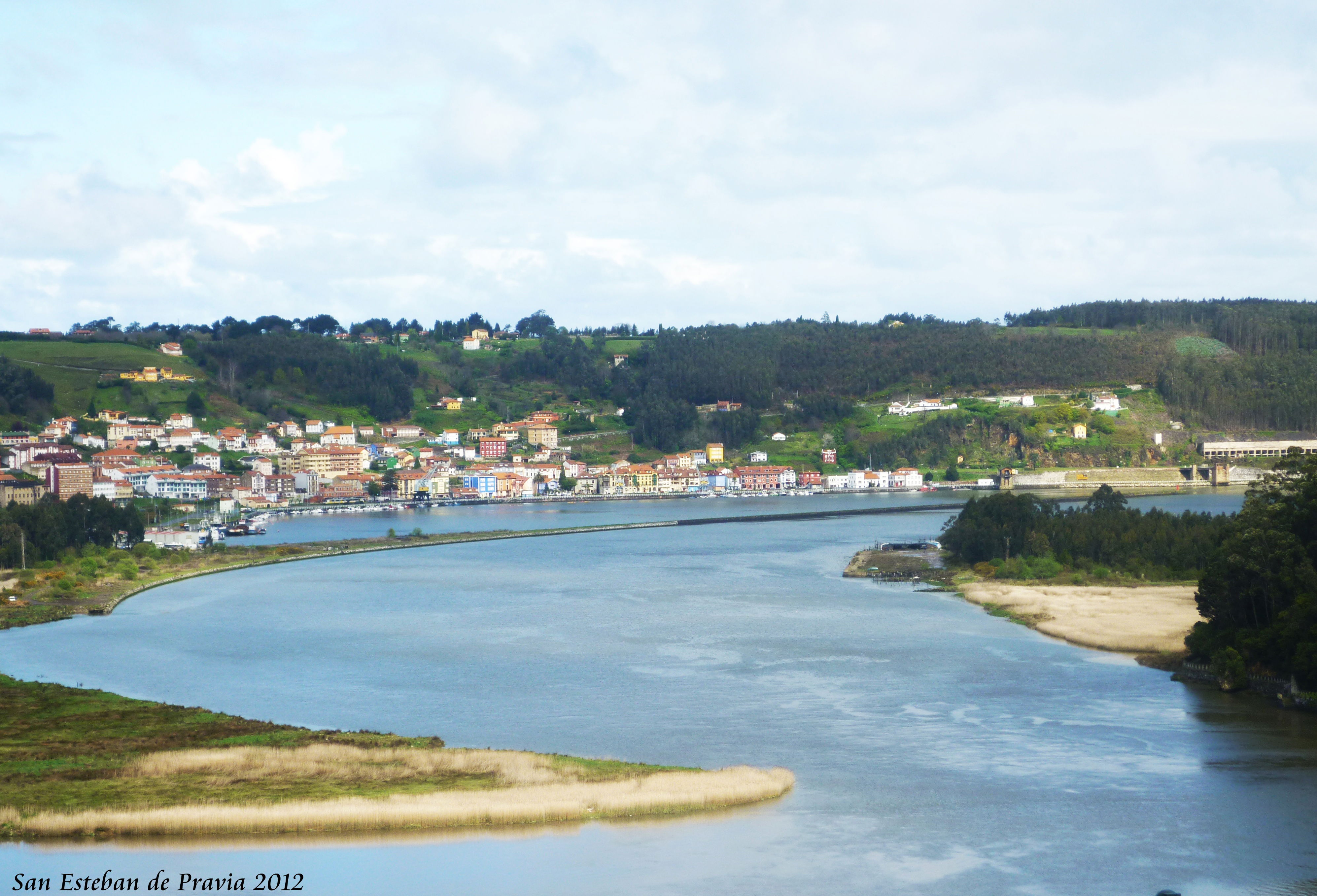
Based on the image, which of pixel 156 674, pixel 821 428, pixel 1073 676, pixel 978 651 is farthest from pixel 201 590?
pixel 821 428

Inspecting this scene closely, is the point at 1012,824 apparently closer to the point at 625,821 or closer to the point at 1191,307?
the point at 625,821

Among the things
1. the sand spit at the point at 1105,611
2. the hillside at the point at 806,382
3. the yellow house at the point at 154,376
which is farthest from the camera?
the yellow house at the point at 154,376

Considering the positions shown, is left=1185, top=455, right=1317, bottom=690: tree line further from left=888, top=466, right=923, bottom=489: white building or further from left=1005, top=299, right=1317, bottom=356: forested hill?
left=1005, top=299, right=1317, bottom=356: forested hill

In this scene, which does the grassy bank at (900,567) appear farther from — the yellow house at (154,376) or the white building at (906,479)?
the yellow house at (154,376)

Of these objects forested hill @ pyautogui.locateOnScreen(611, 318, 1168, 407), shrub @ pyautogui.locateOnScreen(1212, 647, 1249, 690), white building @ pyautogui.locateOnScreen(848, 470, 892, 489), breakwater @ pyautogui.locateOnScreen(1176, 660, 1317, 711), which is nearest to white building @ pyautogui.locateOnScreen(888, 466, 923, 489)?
white building @ pyautogui.locateOnScreen(848, 470, 892, 489)

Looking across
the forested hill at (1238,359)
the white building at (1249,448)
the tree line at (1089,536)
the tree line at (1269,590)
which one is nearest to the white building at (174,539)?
the tree line at (1089,536)
